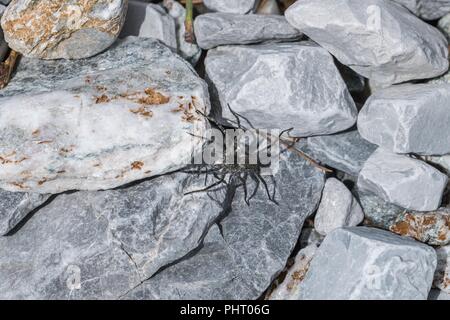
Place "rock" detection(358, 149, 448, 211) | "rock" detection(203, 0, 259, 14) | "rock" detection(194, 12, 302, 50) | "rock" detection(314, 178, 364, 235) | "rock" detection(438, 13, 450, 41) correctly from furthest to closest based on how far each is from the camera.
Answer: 1. "rock" detection(438, 13, 450, 41)
2. "rock" detection(203, 0, 259, 14)
3. "rock" detection(194, 12, 302, 50)
4. "rock" detection(314, 178, 364, 235)
5. "rock" detection(358, 149, 448, 211)

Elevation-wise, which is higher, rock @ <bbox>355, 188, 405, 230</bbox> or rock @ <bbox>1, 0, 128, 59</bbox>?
rock @ <bbox>1, 0, 128, 59</bbox>

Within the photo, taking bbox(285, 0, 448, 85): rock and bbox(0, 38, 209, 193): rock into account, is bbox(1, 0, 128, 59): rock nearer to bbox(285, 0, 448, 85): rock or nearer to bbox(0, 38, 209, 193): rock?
bbox(0, 38, 209, 193): rock

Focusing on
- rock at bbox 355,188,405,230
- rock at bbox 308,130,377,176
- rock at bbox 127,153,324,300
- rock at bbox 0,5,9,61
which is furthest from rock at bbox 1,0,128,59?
rock at bbox 355,188,405,230

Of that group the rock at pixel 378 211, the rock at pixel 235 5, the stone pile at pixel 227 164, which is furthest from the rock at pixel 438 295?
the rock at pixel 235 5

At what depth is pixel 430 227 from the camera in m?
3.49

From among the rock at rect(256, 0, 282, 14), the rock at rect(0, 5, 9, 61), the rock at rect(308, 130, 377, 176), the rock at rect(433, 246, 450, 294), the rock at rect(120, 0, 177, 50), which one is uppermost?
the rock at rect(256, 0, 282, 14)

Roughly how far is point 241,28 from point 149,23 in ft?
2.36

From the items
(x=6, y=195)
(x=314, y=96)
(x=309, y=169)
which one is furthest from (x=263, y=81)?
(x=6, y=195)

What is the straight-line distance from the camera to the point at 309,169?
3.74 metres

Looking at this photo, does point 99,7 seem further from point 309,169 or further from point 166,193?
point 309,169

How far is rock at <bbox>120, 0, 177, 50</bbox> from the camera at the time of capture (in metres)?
3.86

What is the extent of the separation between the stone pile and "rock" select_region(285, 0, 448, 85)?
0.04 feet

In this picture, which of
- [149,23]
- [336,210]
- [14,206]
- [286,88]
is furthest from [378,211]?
[14,206]

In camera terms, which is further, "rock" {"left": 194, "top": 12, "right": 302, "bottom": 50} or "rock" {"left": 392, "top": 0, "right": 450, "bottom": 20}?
"rock" {"left": 392, "top": 0, "right": 450, "bottom": 20}
